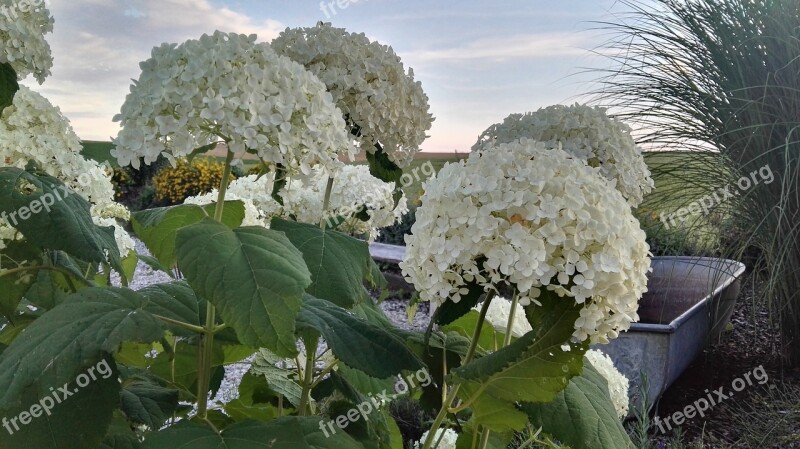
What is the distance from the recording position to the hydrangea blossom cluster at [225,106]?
41.1 inches

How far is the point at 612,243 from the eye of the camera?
0.97 m

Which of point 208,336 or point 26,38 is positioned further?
point 26,38

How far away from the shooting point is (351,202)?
8.13 feet

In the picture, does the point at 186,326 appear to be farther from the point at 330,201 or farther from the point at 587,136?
the point at 330,201

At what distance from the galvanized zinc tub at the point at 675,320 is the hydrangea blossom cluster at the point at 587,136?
2.03m

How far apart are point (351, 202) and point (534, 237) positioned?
1570mm

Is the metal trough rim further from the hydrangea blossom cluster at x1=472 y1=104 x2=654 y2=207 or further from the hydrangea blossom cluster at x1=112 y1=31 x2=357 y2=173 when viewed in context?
the hydrangea blossom cluster at x1=112 y1=31 x2=357 y2=173

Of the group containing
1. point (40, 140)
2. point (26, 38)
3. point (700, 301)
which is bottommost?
point (700, 301)

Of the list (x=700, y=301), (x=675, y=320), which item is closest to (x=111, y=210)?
(x=675, y=320)

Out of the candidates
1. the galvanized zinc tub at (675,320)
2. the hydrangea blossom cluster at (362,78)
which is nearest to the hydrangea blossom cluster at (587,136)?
the hydrangea blossom cluster at (362,78)

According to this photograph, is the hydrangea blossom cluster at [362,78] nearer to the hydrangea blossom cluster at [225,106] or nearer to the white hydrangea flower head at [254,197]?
the hydrangea blossom cluster at [225,106]

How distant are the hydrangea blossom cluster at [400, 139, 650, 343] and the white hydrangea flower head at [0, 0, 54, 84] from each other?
1116 mm

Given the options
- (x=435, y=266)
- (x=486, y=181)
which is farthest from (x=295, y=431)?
(x=486, y=181)

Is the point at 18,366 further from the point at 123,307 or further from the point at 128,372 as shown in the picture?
the point at 128,372
